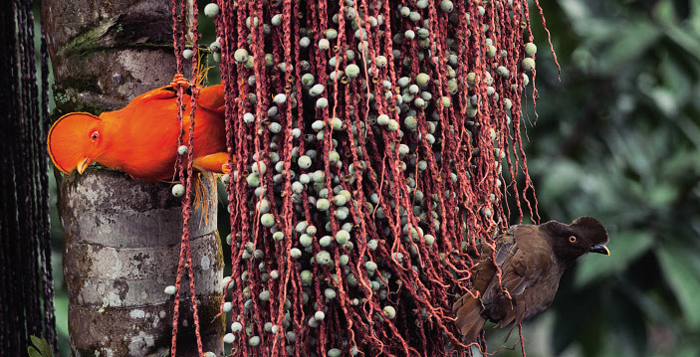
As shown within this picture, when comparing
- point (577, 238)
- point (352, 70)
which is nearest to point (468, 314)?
point (577, 238)

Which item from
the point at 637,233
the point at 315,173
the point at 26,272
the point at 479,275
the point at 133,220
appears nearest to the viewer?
the point at 315,173

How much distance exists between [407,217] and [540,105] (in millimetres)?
1770

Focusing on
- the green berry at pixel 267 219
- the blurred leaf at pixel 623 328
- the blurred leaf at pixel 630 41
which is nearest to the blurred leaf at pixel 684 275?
the blurred leaf at pixel 623 328

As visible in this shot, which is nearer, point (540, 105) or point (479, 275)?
point (479, 275)

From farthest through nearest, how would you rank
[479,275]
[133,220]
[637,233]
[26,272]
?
[637,233]
[26,272]
[133,220]
[479,275]

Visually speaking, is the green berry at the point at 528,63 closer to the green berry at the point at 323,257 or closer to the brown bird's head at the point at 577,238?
the brown bird's head at the point at 577,238

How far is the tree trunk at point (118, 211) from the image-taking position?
3.57 feet

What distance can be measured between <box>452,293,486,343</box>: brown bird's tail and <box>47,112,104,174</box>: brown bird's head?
1.92 feet

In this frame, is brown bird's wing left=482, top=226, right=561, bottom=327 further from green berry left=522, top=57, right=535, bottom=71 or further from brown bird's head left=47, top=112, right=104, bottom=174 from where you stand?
brown bird's head left=47, top=112, right=104, bottom=174

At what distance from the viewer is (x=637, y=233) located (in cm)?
227

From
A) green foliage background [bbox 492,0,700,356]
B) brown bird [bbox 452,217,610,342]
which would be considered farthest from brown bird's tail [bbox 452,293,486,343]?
green foliage background [bbox 492,0,700,356]

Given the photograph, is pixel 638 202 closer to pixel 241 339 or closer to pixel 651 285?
pixel 651 285

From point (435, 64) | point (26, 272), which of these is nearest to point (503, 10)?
point (435, 64)

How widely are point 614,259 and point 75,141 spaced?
179 cm
